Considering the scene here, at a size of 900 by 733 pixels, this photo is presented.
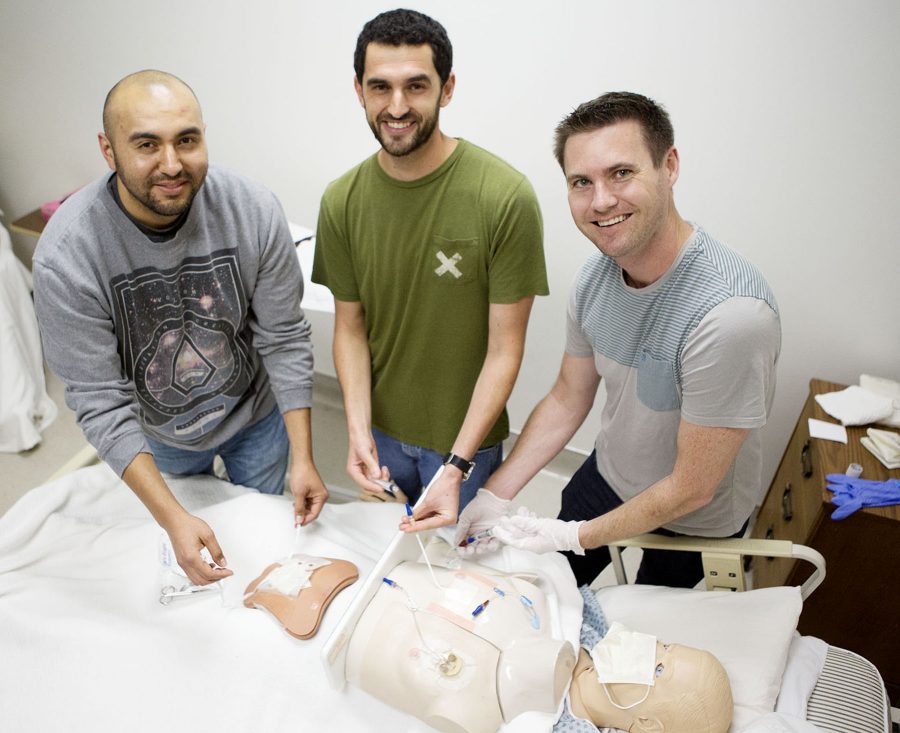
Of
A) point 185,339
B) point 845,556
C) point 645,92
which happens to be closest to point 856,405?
point 845,556

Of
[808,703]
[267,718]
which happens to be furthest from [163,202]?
[808,703]

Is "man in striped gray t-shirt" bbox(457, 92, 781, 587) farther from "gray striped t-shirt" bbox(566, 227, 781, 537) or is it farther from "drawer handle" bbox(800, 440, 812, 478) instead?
"drawer handle" bbox(800, 440, 812, 478)

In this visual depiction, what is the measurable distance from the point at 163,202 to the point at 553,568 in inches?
48.5

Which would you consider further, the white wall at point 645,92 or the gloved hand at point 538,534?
the white wall at point 645,92

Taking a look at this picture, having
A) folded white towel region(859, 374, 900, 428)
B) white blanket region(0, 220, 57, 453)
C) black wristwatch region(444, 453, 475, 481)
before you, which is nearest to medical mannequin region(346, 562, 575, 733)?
black wristwatch region(444, 453, 475, 481)

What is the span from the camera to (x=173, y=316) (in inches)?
61.2

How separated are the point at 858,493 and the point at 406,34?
1724 mm

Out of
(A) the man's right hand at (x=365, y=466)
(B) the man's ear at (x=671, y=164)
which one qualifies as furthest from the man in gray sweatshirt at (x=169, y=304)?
(B) the man's ear at (x=671, y=164)

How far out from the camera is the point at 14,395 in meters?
2.98

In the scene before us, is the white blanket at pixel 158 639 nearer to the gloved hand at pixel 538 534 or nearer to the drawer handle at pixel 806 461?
the gloved hand at pixel 538 534

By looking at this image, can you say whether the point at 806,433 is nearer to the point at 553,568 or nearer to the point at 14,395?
the point at 553,568

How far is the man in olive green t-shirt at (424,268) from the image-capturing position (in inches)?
59.0

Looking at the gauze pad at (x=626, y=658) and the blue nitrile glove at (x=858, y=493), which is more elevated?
the blue nitrile glove at (x=858, y=493)

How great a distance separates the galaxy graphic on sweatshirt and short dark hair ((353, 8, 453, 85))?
0.59 meters
